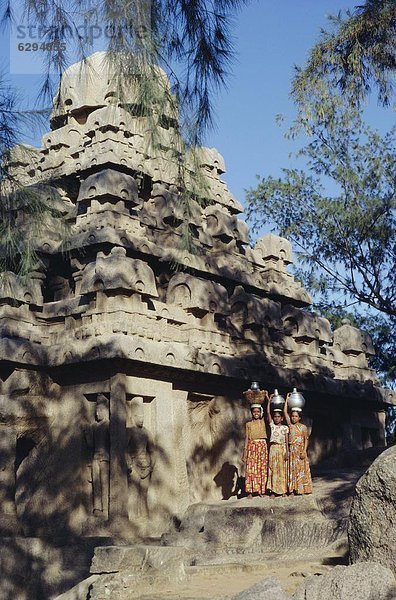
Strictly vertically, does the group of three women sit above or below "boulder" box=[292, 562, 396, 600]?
above

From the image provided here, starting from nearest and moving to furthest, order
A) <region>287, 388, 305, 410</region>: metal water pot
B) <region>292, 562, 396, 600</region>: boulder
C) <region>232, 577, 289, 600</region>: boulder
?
<region>292, 562, 396, 600</region>: boulder, <region>232, 577, 289, 600</region>: boulder, <region>287, 388, 305, 410</region>: metal water pot

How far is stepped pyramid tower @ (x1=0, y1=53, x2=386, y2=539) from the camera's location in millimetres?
11688

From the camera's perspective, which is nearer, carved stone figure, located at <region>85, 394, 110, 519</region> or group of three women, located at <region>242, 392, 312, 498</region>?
carved stone figure, located at <region>85, 394, 110, 519</region>

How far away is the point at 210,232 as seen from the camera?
15367 mm

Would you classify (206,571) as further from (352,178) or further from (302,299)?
(352,178)

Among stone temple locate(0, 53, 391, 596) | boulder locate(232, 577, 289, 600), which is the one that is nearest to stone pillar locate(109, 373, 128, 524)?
stone temple locate(0, 53, 391, 596)

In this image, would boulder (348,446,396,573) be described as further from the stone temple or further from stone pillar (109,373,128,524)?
stone pillar (109,373,128,524)

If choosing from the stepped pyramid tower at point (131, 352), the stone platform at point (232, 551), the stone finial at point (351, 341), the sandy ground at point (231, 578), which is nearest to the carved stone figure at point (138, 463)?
the stepped pyramid tower at point (131, 352)

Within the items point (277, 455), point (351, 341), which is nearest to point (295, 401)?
point (277, 455)

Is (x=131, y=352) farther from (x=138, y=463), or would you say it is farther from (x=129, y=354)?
(x=138, y=463)

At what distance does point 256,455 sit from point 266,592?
5750mm

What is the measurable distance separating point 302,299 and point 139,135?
429 cm

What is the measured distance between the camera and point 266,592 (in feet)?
21.0

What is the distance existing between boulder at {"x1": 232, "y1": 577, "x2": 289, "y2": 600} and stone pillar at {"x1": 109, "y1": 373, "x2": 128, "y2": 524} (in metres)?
4.89
